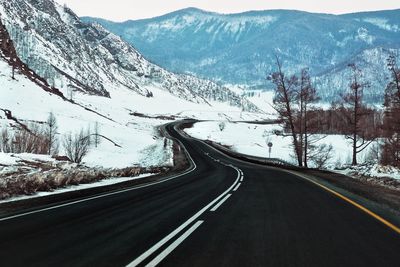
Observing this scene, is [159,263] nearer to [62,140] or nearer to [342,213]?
[342,213]

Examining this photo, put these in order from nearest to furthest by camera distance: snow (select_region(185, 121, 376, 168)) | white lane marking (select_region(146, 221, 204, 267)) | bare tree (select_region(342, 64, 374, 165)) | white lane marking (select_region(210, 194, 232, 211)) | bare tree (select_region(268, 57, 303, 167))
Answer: white lane marking (select_region(146, 221, 204, 267)), white lane marking (select_region(210, 194, 232, 211)), bare tree (select_region(268, 57, 303, 167)), bare tree (select_region(342, 64, 374, 165)), snow (select_region(185, 121, 376, 168))

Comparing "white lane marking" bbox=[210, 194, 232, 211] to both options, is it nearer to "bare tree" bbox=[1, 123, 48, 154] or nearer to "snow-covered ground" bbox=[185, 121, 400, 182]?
"bare tree" bbox=[1, 123, 48, 154]

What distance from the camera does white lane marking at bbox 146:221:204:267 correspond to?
233 inches

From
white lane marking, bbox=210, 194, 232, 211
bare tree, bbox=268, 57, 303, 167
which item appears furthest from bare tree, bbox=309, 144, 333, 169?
white lane marking, bbox=210, 194, 232, 211

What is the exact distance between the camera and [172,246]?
6891mm

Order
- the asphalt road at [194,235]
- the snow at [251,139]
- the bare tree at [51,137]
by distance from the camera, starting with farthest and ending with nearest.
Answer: the snow at [251,139]
the bare tree at [51,137]
the asphalt road at [194,235]

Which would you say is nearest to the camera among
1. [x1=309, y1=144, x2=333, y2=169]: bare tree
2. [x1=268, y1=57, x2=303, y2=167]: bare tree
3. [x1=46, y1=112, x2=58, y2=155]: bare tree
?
[x1=268, y1=57, x2=303, y2=167]: bare tree

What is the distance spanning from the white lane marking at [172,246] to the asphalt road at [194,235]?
0.02 m

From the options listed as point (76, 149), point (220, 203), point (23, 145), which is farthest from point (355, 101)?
point (220, 203)

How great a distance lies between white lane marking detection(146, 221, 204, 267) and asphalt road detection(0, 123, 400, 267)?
0.02 metres

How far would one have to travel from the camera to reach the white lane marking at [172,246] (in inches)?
233

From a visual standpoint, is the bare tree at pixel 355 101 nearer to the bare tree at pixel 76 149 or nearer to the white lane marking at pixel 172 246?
the bare tree at pixel 76 149

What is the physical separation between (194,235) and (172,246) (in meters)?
0.98

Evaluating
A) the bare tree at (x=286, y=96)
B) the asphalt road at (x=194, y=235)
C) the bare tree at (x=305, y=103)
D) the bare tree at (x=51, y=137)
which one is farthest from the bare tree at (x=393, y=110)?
the bare tree at (x=51, y=137)
